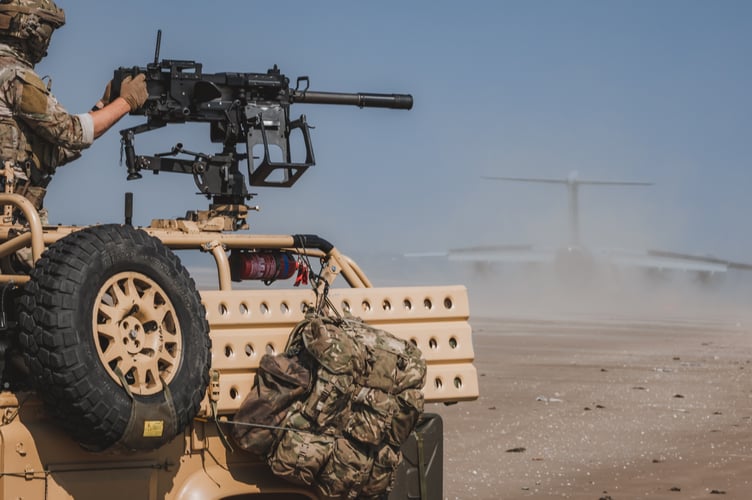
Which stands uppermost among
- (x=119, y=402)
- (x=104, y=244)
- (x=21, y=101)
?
(x=21, y=101)

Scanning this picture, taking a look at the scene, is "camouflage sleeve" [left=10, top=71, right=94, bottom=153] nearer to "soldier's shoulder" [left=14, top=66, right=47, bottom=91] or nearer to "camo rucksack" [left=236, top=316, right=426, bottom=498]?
"soldier's shoulder" [left=14, top=66, right=47, bottom=91]

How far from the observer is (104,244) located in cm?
433

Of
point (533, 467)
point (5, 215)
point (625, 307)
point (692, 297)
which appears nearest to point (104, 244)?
point (5, 215)

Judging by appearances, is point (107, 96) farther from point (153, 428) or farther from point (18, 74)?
point (153, 428)

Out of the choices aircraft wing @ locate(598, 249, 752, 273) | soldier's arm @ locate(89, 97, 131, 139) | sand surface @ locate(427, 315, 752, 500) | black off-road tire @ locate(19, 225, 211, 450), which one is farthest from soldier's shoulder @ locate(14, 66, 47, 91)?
aircraft wing @ locate(598, 249, 752, 273)

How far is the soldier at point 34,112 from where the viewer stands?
5.20 meters

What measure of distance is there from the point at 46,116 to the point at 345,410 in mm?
1643

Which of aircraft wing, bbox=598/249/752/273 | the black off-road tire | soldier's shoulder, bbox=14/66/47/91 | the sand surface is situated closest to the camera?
the black off-road tire

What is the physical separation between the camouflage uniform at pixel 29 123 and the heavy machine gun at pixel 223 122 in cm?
52

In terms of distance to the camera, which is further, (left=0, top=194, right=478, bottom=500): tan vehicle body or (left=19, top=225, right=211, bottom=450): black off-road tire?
(left=0, top=194, right=478, bottom=500): tan vehicle body

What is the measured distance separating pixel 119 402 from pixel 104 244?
0.51 m

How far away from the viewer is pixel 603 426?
47.9ft

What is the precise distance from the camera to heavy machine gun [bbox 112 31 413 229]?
599cm

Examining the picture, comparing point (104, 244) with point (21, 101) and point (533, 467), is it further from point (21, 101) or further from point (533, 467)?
point (533, 467)
